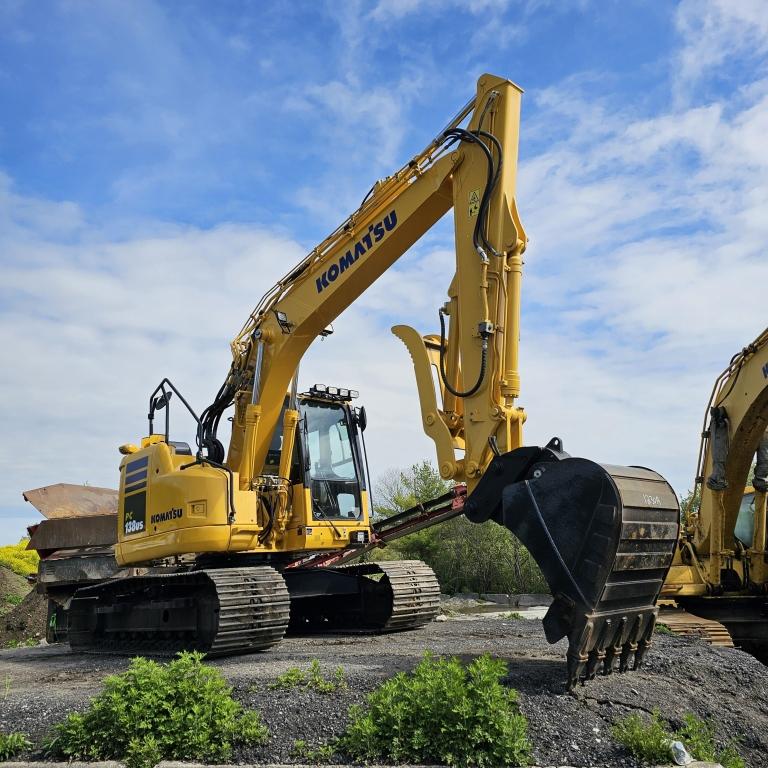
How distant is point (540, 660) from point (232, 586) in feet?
11.7

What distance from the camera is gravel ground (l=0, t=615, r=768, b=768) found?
17.2 feet

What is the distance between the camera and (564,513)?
5.95 m

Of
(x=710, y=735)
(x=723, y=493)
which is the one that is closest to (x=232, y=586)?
(x=710, y=735)

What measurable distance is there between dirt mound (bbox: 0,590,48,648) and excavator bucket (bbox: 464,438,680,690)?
43.8 ft

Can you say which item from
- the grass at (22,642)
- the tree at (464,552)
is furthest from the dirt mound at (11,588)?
the tree at (464,552)

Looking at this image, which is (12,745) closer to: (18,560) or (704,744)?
(704,744)

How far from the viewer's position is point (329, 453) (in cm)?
1101

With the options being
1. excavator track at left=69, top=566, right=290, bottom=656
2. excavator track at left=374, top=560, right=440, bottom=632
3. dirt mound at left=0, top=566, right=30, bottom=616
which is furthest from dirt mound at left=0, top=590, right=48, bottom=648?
excavator track at left=374, top=560, right=440, bottom=632

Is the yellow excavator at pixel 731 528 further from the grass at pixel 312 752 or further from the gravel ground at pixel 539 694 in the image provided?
the grass at pixel 312 752

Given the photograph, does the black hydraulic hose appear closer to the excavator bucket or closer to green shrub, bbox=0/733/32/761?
the excavator bucket

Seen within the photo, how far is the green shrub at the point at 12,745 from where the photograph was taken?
5.54 metres

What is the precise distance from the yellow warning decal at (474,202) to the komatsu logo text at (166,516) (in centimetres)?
476

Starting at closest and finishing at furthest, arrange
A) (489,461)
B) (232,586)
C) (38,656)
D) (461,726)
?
(461,726), (489,461), (232,586), (38,656)

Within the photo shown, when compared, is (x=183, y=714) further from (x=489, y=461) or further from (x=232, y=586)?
(x=232, y=586)
